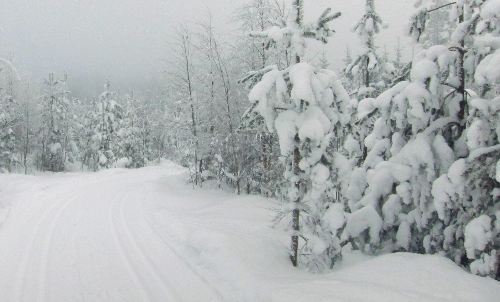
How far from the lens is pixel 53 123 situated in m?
50.3

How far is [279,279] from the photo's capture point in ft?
30.8

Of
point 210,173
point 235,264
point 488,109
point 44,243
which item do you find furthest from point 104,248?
point 210,173

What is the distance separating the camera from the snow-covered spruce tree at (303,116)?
9.39 meters

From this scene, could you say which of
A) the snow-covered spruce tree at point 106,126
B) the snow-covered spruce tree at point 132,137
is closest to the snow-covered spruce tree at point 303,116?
the snow-covered spruce tree at point 132,137

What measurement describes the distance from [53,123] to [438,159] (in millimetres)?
49413

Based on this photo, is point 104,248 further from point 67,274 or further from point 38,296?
point 38,296

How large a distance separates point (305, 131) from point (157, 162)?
6158 cm

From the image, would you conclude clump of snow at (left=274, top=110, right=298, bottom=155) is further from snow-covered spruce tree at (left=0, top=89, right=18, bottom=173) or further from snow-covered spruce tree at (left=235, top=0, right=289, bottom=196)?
snow-covered spruce tree at (left=0, top=89, right=18, bottom=173)

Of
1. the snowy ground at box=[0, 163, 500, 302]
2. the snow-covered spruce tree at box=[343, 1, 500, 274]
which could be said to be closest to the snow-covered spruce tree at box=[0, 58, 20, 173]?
the snowy ground at box=[0, 163, 500, 302]

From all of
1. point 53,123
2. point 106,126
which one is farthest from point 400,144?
point 106,126

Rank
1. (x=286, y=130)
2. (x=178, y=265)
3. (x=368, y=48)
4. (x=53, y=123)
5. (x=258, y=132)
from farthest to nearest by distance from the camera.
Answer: (x=53, y=123), (x=258, y=132), (x=368, y=48), (x=178, y=265), (x=286, y=130)

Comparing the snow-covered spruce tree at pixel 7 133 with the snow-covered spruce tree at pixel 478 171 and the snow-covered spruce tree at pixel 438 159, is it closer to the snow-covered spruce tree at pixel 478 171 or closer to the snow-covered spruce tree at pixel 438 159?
the snow-covered spruce tree at pixel 438 159

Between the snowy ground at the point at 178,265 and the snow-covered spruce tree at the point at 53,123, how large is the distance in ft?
115

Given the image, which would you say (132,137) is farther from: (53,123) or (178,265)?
(178,265)
